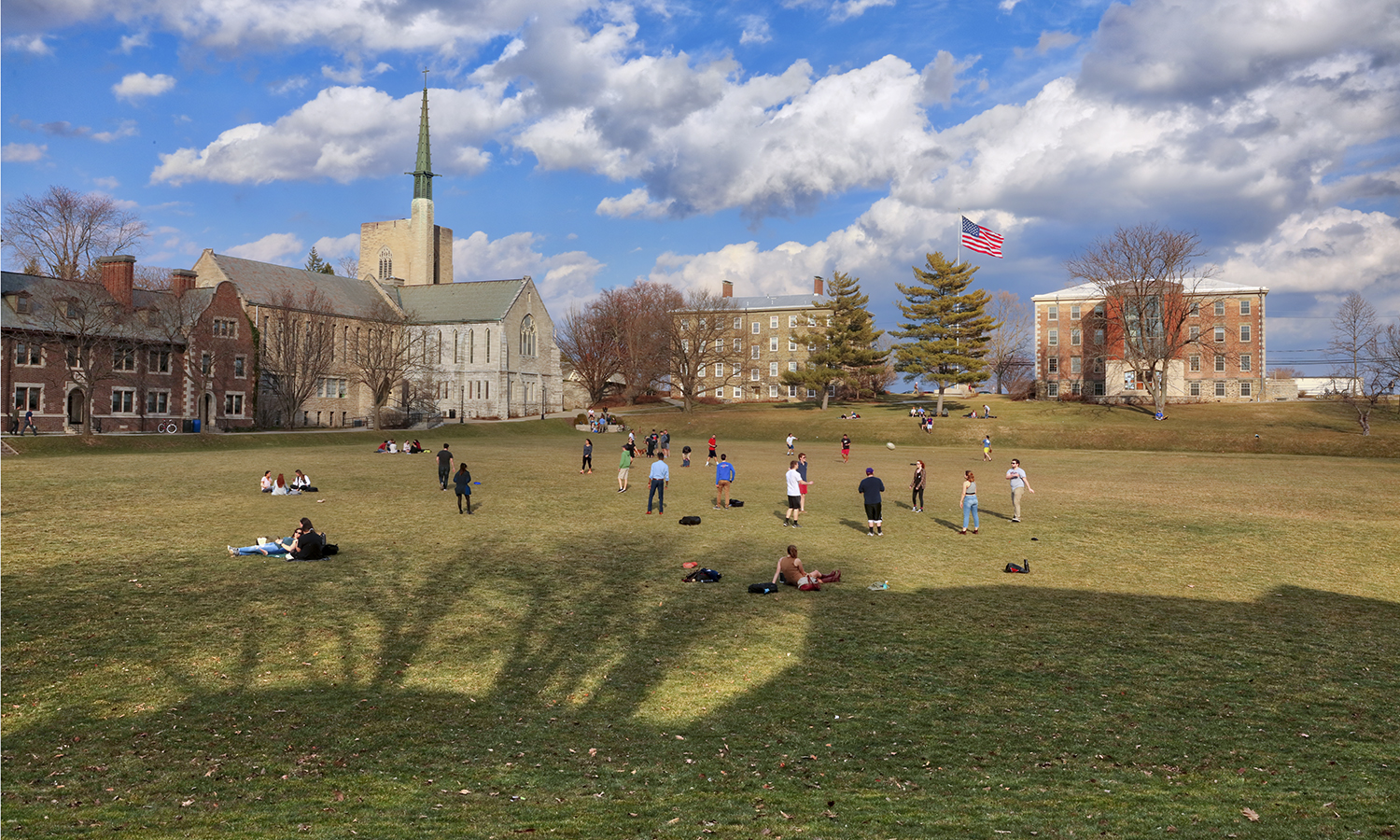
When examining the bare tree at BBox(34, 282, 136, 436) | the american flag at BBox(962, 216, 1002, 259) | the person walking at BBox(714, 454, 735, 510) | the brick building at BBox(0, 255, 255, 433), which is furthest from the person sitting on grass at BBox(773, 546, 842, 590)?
the bare tree at BBox(34, 282, 136, 436)

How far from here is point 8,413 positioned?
57.5 metres

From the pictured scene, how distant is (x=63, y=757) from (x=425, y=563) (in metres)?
10.3

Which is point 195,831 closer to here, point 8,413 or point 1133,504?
point 1133,504

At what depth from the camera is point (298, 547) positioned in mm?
19406

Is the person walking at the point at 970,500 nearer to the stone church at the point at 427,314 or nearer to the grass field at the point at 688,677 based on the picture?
the grass field at the point at 688,677

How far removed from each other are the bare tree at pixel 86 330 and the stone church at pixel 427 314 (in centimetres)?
1734

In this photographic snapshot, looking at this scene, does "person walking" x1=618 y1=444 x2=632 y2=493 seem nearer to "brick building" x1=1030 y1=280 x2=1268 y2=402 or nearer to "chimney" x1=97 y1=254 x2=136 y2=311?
"chimney" x1=97 y1=254 x2=136 y2=311

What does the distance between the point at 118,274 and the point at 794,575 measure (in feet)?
223

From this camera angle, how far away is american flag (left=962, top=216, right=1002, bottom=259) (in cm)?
6297

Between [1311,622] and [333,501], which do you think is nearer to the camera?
[1311,622]

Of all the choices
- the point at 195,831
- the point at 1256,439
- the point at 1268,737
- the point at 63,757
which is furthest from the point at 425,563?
the point at 1256,439

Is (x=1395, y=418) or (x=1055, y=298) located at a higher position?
(x=1055, y=298)

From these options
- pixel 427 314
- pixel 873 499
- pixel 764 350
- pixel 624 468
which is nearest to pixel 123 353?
pixel 427 314

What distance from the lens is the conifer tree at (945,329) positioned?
3295 inches
